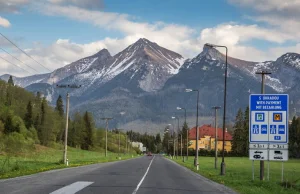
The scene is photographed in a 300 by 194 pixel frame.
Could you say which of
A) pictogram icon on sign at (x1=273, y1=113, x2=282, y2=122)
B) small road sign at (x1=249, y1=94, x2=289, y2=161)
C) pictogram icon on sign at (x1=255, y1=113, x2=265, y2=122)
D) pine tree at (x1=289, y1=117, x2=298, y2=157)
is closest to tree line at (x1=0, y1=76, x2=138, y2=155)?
small road sign at (x1=249, y1=94, x2=289, y2=161)

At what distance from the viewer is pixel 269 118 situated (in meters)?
32.4

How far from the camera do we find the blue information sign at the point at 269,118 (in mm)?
31969

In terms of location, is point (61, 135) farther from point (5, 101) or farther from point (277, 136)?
point (277, 136)

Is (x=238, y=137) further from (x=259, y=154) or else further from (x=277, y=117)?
(x=277, y=117)

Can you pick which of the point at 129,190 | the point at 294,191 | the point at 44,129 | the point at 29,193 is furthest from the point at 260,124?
the point at 44,129

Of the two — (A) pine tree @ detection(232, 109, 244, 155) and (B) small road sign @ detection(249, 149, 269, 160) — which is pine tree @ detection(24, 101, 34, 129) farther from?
(B) small road sign @ detection(249, 149, 269, 160)

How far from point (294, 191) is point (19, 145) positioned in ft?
206

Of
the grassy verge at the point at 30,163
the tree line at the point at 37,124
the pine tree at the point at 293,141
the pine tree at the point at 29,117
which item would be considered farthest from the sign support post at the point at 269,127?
the pine tree at the point at 293,141

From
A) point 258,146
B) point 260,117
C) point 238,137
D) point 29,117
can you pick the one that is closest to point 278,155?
point 258,146

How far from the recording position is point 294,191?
25.4 meters

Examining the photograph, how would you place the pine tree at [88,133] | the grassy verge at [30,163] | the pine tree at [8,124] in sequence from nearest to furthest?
1. the grassy verge at [30,163]
2. the pine tree at [8,124]
3. the pine tree at [88,133]

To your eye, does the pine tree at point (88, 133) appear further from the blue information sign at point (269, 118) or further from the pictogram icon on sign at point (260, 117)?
the pictogram icon on sign at point (260, 117)

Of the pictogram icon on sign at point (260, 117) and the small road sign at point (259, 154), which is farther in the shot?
the pictogram icon on sign at point (260, 117)

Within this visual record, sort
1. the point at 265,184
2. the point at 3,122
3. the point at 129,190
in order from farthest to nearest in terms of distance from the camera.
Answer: the point at 3,122
the point at 265,184
the point at 129,190
